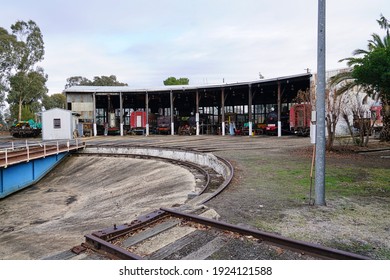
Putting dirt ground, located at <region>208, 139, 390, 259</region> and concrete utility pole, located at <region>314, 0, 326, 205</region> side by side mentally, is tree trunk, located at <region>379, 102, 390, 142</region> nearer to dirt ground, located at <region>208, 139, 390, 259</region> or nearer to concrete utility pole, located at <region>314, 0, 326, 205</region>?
dirt ground, located at <region>208, 139, 390, 259</region>

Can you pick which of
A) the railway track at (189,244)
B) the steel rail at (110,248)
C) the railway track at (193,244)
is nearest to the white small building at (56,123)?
the railway track at (189,244)

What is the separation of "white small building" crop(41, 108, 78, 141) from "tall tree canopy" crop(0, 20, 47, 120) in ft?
79.2

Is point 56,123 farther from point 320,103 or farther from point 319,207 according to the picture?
point 319,207

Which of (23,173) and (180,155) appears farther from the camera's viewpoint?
(23,173)

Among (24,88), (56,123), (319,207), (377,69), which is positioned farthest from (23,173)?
(24,88)

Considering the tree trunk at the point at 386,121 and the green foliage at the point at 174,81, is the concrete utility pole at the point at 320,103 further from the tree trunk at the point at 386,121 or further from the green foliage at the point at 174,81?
the green foliage at the point at 174,81

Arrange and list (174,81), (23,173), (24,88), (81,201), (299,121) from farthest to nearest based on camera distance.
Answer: (174,81)
(24,88)
(299,121)
(23,173)
(81,201)

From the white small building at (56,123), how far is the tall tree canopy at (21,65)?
79.2ft

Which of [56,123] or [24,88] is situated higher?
[24,88]

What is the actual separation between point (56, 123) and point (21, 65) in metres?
27.5

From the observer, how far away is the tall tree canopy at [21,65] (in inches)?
1997

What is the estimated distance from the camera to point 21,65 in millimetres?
53344

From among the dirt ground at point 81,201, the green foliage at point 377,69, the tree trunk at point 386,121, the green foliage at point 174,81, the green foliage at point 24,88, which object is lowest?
the dirt ground at point 81,201
